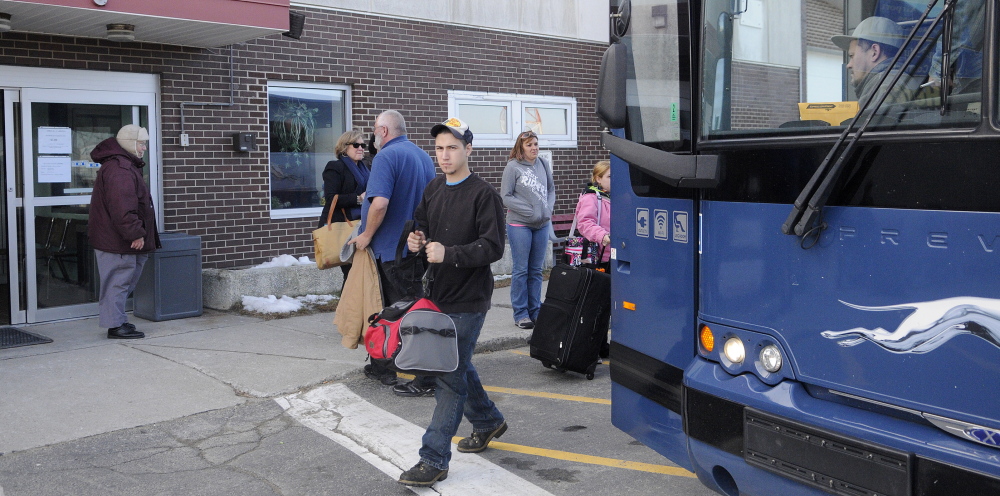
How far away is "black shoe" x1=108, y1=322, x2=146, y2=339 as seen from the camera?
26.1 ft

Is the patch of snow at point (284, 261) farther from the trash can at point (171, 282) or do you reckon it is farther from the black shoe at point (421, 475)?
the black shoe at point (421, 475)

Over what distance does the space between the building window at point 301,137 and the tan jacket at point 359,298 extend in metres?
4.19

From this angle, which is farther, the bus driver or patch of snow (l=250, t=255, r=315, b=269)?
patch of snow (l=250, t=255, r=315, b=269)

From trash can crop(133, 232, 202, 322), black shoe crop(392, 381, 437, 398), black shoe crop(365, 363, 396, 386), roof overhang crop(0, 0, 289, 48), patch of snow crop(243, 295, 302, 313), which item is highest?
Answer: roof overhang crop(0, 0, 289, 48)

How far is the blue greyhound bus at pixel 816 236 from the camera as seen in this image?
8.69 feet

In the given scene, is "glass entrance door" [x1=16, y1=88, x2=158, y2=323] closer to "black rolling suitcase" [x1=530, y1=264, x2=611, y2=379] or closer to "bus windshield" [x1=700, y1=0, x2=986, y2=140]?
"black rolling suitcase" [x1=530, y1=264, x2=611, y2=379]

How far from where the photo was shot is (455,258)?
4.40 metres

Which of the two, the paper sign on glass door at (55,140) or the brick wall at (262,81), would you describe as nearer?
the paper sign on glass door at (55,140)

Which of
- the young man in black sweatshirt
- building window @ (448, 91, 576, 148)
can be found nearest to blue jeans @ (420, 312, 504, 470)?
the young man in black sweatshirt

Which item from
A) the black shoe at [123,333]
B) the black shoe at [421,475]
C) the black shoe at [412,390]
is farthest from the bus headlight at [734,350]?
the black shoe at [123,333]

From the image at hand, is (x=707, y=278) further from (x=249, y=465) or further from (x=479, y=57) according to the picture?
(x=479, y=57)

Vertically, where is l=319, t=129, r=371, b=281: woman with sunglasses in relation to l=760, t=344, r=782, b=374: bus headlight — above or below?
above

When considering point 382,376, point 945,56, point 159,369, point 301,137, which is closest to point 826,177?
point 945,56

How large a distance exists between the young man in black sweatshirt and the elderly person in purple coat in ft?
13.6
